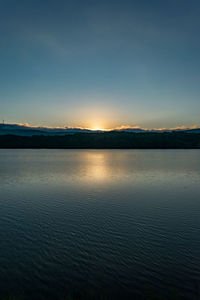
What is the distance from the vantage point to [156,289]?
10.1 m

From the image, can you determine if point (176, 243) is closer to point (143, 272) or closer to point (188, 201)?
point (143, 272)

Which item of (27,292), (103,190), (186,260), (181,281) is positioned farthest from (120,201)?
(27,292)

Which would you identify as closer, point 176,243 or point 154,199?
point 176,243

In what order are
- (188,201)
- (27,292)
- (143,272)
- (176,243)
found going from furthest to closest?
1. (188,201)
2. (176,243)
3. (143,272)
4. (27,292)

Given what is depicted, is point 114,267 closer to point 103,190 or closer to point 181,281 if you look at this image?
point 181,281

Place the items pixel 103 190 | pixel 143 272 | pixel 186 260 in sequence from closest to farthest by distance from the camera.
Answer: pixel 143 272 < pixel 186 260 < pixel 103 190

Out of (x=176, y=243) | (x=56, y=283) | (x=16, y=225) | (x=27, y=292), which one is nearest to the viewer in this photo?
(x=27, y=292)

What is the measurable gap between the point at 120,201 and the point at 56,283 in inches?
670

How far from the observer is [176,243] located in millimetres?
14828

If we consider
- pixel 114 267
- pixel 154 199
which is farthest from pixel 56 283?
pixel 154 199

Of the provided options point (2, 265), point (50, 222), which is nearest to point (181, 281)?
point (2, 265)

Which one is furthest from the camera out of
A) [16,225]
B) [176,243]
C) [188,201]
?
[188,201]

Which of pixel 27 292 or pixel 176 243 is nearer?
pixel 27 292

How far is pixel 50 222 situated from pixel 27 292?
31.1ft
